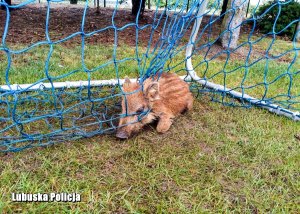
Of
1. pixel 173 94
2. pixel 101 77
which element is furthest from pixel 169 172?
pixel 101 77

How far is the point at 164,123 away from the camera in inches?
126

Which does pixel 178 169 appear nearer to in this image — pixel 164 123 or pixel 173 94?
pixel 164 123

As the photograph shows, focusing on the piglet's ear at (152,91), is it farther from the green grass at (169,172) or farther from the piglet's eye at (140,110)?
the green grass at (169,172)

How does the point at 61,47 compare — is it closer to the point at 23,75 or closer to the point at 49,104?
the point at 23,75

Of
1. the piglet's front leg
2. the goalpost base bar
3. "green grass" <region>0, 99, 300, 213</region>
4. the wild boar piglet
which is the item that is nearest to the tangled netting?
the goalpost base bar

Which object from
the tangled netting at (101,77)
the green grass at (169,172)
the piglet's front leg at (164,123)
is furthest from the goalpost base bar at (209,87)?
the piglet's front leg at (164,123)

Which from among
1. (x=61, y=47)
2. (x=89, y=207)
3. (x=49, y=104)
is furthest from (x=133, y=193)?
(x=61, y=47)

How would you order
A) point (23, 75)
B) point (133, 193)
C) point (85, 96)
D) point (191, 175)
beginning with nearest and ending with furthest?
point (133, 193) → point (191, 175) → point (85, 96) → point (23, 75)

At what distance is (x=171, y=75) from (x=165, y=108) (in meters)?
0.53

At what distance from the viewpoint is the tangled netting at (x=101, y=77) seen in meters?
2.66

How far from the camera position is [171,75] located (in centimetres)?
372

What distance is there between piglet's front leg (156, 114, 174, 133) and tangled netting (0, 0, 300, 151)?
0.46 metres

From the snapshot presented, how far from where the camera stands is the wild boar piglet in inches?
118

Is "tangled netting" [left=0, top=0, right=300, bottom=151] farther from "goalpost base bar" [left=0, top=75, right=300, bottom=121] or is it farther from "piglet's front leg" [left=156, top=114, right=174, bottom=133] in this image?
"piglet's front leg" [left=156, top=114, right=174, bottom=133]
